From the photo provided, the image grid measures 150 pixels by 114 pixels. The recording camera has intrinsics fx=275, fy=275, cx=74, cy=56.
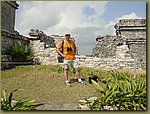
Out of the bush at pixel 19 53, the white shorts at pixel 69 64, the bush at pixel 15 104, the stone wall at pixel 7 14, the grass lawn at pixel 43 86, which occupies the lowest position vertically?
the bush at pixel 15 104

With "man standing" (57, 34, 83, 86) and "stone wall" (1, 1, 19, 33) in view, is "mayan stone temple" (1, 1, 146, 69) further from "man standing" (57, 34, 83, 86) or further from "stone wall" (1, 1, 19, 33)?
"man standing" (57, 34, 83, 86)

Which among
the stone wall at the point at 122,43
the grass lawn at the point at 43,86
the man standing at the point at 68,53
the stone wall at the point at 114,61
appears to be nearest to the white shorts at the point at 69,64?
the man standing at the point at 68,53

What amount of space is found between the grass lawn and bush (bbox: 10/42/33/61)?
0.57 m

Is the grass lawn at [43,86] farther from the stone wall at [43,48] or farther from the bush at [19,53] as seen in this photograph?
the stone wall at [43,48]

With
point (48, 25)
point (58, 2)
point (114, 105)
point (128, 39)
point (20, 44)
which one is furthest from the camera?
point (128, 39)

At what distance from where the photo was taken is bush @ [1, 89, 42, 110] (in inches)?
107

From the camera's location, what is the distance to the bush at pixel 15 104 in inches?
107

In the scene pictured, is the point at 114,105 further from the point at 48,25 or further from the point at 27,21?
the point at 27,21

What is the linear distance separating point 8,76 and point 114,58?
251 centimetres

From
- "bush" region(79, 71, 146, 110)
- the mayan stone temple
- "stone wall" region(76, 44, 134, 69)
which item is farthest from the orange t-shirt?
"stone wall" region(76, 44, 134, 69)

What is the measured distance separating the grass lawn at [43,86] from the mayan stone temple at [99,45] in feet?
0.87

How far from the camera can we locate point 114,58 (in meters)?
5.20

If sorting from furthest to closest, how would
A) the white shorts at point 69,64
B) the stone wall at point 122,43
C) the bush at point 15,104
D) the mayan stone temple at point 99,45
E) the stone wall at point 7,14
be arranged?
1. the stone wall at point 122,43
2. the mayan stone temple at point 99,45
3. the stone wall at point 7,14
4. the white shorts at point 69,64
5. the bush at point 15,104

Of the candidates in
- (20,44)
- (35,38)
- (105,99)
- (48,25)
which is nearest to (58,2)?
(48,25)
